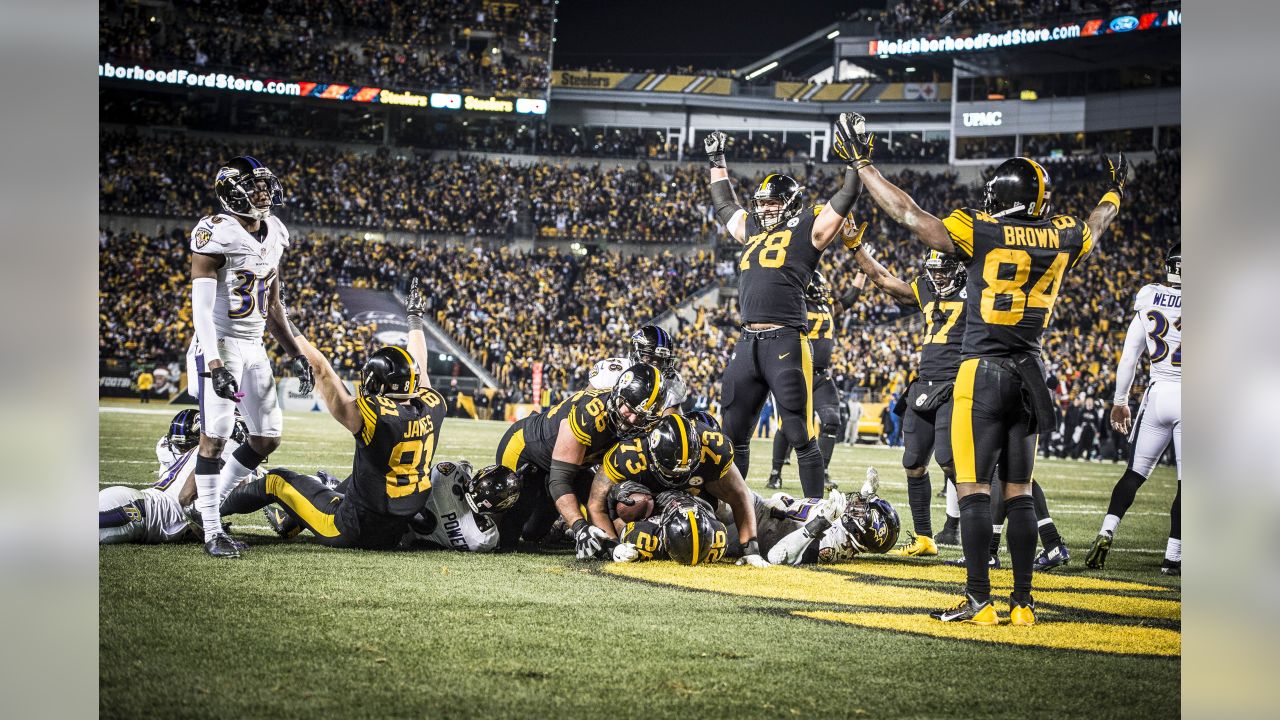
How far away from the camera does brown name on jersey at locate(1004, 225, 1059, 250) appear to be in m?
4.78

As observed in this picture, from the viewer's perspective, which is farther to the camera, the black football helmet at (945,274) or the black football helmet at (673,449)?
the black football helmet at (945,274)

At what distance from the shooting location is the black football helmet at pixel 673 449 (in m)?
5.85

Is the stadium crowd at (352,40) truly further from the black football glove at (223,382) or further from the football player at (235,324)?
the black football glove at (223,382)

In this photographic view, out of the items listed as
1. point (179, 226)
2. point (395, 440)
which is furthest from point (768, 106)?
point (395, 440)

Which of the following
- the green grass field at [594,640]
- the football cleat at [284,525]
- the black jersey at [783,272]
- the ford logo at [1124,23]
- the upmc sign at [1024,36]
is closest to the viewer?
the green grass field at [594,640]

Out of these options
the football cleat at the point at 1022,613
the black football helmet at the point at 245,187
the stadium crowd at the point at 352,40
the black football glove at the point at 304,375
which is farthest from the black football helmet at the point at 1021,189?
the stadium crowd at the point at 352,40

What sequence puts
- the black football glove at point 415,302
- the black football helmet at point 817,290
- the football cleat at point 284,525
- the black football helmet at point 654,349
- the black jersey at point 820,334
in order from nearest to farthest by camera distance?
the football cleat at point 284,525, the black football glove at point 415,302, the black football helmet at point 654,349, the black football helmet at point 817,290, the black jersey at point 820,334

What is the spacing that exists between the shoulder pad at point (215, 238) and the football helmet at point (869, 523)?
13.0 ft

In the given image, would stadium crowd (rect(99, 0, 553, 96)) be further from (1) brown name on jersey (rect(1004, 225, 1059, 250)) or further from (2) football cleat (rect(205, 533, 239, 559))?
(1) brown name on jersey (rect(1004, 225, 1059, 250))

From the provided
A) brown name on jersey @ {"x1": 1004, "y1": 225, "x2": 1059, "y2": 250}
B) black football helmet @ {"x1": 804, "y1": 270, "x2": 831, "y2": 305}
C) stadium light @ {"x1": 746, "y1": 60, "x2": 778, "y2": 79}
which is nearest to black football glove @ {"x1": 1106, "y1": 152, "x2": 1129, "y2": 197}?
brown name on jersey @ {"x1": 1004, "y1": 225, "x2": 1059, "y2": 250}

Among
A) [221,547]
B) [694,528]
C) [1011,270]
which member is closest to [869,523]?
[694,528]

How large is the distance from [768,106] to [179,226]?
21.0m

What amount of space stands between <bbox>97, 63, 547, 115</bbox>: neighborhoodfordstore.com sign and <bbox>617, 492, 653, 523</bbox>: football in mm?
30992
